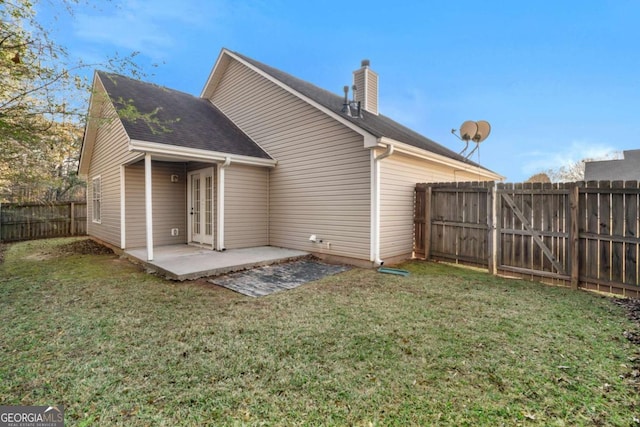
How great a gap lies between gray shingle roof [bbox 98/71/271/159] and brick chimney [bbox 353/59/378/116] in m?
4.47

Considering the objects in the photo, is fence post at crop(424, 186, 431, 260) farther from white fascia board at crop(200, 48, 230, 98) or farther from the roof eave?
the roof eave

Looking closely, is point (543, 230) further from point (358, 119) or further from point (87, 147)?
point (87, 147)

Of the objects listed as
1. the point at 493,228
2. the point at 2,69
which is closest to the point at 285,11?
the point at 2,69

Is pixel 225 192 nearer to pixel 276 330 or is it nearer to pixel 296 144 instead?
pixel 296 144

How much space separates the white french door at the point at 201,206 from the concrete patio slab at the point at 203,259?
1.44ft

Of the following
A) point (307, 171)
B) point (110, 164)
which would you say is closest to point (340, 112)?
point (307, 171)

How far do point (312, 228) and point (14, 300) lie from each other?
535 cm

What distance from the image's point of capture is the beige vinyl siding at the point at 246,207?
7.69 metres

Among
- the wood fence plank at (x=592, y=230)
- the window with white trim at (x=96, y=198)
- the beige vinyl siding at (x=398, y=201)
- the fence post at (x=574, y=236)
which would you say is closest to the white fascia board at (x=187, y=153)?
the beige vinyl siding at (x=398, y=201)

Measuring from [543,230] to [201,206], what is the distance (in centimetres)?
797

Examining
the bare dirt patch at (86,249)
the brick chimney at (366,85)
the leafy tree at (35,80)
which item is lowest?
the bare dirt patch at (86,249)

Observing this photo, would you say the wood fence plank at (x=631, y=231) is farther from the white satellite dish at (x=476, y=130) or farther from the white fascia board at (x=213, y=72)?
the white fascia board at (x=213, y=72)

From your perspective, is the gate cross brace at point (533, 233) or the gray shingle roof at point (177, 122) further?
the gray shingle roof at point (177, 122)

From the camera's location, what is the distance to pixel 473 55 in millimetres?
13250
